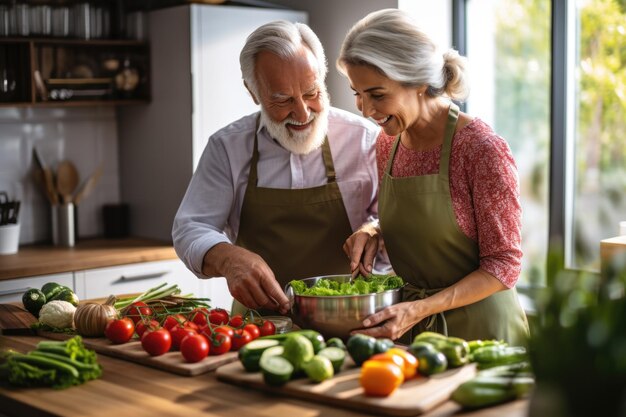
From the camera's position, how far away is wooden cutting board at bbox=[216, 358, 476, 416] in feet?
5.78

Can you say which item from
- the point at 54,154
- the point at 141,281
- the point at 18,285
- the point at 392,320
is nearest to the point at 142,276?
the point at 141,281

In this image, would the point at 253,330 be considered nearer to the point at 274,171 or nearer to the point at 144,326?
the point at 144,326

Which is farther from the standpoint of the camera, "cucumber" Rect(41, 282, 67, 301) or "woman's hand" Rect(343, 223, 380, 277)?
"cucumber" Rect(41, 282, 67, 301)

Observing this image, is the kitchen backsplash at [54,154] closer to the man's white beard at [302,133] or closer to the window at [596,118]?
the man's white beard at [302,133]

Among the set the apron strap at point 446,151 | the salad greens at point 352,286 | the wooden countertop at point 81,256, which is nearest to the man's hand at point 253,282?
the salad greens at point 352,286

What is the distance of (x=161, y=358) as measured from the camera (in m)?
2.20

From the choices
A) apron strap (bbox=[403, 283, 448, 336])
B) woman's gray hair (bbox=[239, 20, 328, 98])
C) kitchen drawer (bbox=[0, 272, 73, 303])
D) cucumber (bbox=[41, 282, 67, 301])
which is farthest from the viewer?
kitchen drawer (bbox=[0, 272, 73, 303])

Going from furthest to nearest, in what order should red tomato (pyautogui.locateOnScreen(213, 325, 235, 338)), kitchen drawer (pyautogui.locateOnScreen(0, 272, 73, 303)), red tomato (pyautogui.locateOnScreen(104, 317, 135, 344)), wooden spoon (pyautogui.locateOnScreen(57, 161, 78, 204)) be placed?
wooden spoon (pyautogui.locateOnScreen(57, 161, 78, 204))
kitchen drawer (pyautogui.locateOnScreen(0, 272, 73, 303))
red tomato (pyautogui.locateOnScreen(104, 317, 135, 344))
red tomato (pyautogui.locateOnScreen(213, 325, 235, 338))

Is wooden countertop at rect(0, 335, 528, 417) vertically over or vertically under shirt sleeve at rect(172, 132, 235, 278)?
under

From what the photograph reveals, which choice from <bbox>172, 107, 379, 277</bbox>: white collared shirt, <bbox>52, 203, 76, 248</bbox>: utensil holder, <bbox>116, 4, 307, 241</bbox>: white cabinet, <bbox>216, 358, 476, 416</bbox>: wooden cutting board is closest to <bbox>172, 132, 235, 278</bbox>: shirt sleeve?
<bbox>172, 107, 379, 277</bbox>: white collared shirt

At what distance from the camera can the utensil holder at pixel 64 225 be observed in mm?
4520

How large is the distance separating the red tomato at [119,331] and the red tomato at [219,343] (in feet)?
0.91

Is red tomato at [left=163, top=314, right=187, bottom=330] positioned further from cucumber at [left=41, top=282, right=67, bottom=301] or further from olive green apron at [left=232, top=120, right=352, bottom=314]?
cucumber at [left=41, top=282, right=67, bottom=301]

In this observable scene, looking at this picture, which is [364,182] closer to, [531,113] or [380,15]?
[380,15]
